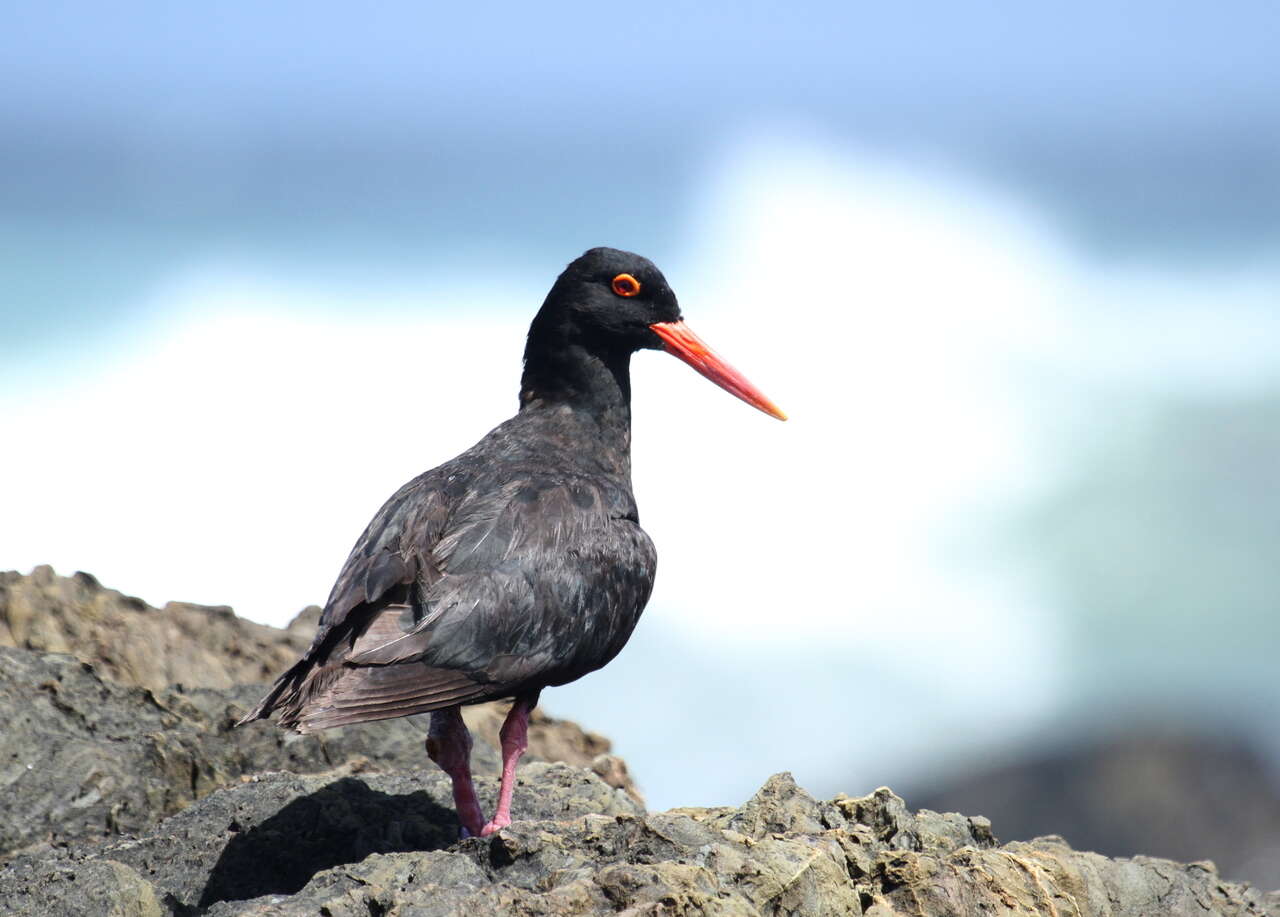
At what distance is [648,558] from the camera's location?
8.03 metres

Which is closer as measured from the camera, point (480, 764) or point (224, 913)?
point (224, 913)

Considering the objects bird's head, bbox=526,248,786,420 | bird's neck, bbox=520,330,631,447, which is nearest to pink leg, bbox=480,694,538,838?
bird's neck, bbox=520,330,631,447

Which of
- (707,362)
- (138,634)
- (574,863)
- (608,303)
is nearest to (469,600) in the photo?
(574,863)

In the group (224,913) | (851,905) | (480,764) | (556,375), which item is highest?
(556,375)

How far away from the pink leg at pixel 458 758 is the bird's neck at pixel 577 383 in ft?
7.21

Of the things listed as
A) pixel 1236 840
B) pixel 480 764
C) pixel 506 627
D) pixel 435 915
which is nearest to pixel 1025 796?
pixel 1236 840

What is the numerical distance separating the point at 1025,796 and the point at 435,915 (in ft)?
80.8

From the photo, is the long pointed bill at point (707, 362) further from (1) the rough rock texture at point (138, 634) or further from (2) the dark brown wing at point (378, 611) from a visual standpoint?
(1) the rough rock texture at point (138, 634)

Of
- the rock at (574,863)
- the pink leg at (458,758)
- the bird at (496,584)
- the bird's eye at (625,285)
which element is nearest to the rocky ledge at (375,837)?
the rock at (574,863)

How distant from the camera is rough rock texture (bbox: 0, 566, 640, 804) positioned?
395 inches

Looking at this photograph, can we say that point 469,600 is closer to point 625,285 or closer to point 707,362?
point 625,285

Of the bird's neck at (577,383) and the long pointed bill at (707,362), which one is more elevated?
the long pointed bill at (707,362)

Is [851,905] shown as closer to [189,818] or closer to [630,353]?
[189,818]

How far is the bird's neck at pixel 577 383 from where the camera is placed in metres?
8.80
